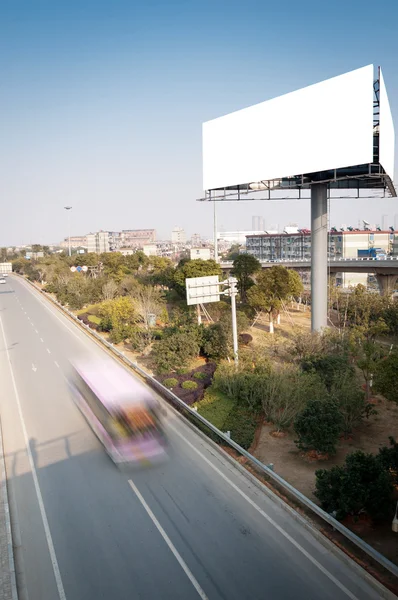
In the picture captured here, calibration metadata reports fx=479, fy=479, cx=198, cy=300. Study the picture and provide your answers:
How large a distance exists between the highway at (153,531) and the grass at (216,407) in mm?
1123

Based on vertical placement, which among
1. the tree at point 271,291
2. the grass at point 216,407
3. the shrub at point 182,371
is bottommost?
the grass at point 216,407

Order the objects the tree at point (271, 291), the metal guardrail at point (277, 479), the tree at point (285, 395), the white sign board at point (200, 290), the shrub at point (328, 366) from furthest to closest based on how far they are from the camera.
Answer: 1. the tree at point (271, 291)
2. the white sign board at point (200, 290)
3. the shrub at point (328, 366)
4. the tree at point (285, 395)
5. the metal guardrail at point (277, 479)

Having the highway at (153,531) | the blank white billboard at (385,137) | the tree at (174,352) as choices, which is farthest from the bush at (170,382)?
the blank white billboard at (385,137)

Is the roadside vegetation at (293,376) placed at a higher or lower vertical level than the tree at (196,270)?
→ lower

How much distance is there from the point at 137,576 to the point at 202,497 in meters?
3.03

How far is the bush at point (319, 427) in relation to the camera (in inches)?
527

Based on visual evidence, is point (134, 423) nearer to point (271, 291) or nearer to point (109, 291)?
point (271, 291)

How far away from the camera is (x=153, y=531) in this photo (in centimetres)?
1013

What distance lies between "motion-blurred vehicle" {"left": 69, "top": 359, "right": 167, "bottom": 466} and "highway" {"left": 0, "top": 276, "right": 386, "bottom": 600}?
433 millimetres

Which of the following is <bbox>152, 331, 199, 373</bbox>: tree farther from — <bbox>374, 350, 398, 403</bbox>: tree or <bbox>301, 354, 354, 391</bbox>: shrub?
<bbox>374, 350, 398, 403</bbox>: tree

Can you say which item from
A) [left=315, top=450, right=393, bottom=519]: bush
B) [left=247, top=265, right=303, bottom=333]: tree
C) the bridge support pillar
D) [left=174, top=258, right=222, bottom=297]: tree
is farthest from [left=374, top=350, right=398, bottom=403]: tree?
the bridge support pillar

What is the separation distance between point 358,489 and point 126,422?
6.34 metres

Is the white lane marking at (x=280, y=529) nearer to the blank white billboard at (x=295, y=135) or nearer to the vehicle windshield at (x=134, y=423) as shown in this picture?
the vehicle windshield at (x=134, y=423)

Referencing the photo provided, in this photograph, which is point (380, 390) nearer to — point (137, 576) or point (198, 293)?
point (137, 576)
